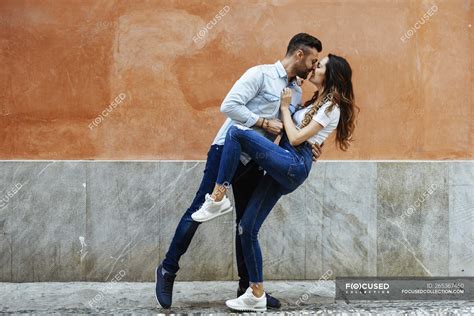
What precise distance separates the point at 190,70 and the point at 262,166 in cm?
177

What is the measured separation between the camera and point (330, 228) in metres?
5.69

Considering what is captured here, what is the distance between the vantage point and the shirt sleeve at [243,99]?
14.0 ft

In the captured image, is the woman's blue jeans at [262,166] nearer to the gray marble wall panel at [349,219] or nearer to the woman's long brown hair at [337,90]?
the woman's long brown hair at [337,90]

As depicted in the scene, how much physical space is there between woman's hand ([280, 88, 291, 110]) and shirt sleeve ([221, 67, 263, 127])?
0.19m

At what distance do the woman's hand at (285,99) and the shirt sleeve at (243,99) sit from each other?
19cm

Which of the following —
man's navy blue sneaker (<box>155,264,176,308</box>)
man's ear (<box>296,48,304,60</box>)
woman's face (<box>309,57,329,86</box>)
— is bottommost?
man's navy blue sneaker (<box>155,264,176,308</box>)

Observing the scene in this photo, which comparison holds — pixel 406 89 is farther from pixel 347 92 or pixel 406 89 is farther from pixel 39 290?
pixel 39 290

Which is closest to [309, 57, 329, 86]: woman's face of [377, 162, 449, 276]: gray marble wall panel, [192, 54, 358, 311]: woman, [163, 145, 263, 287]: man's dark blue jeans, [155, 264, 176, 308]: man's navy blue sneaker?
[192, 54, 358, 311]: woman

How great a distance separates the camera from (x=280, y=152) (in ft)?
13.9

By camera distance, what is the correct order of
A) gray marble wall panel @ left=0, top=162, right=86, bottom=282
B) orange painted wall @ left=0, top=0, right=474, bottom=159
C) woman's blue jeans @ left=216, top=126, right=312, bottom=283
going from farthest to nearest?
orange painted wall @ left=0, top=0, right=474, bottom=159 < gray marble wall panel @ left=0, top=162, right=86, bottom=282 < woman's blue jeans @ left=216, top=126, right=312, bottom=283

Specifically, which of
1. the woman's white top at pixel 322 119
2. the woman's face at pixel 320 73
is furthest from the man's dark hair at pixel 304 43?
the woman's white top at pixel 322 119

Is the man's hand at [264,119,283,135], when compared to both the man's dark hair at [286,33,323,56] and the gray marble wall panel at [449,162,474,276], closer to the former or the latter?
the man's dark hair at [286,33,323,56]

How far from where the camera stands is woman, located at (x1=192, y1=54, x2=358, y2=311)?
4.23 meters

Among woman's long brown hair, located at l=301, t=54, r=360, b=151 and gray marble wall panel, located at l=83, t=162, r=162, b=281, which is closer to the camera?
woman's long brown hair, located at l=301, t=54, r=360, b=151
